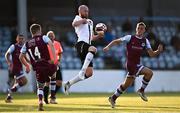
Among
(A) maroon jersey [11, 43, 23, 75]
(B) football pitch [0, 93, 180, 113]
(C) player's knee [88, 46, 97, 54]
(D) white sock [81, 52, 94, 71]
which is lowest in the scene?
(B) football pitch [0, 93, 180, 113]

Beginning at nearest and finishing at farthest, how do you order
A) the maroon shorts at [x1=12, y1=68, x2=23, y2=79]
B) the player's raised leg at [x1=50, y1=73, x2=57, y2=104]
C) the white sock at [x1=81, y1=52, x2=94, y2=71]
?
the white sock at [x1=81, y1=52, x2=94, y2=71]
the player's raised leg at [x1=50, y1=73, x2=57, y2=104]
the maroon shorts at [x1=12, y1=68, x2=23, y2=79]

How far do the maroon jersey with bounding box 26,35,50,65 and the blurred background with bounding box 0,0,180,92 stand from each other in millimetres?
15631

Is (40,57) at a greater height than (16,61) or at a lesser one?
greater

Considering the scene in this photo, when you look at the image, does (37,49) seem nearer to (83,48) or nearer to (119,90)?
(83,48)

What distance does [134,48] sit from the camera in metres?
19.9

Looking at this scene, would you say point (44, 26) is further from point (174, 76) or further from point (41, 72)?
point (41, 72)

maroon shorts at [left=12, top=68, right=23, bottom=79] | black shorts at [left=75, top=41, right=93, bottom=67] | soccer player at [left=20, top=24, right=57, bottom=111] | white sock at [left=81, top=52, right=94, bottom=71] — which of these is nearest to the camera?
soccer player at [left=20, top=24, right=57, bottom=111]

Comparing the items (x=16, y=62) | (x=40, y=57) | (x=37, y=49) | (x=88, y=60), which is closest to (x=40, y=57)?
(x=40, y=57)

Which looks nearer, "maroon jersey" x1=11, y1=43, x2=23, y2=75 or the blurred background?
"maroon jersey" x1=11, y1=43, x2=23, y2=75

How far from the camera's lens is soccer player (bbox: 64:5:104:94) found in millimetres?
18547

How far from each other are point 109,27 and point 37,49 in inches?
766

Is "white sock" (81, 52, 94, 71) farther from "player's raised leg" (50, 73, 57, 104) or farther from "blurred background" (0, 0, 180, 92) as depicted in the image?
"blurred background" (0, 0, 180, 92)

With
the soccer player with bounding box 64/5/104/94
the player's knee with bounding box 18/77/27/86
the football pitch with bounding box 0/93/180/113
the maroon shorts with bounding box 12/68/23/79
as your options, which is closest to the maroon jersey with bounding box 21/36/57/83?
the football pitch with bounding box 0/93/180/113

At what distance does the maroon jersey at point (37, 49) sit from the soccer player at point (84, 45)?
1.22 meters
